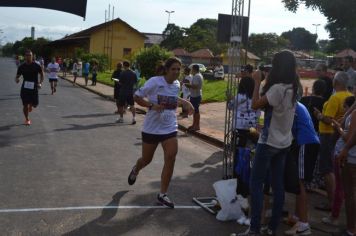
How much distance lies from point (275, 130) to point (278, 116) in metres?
0.14

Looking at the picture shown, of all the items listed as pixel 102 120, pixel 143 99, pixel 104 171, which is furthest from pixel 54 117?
pixel 143 99

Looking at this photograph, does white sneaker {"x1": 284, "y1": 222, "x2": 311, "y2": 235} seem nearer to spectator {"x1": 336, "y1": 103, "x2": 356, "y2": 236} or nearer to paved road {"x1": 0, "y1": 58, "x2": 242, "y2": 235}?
spectator {"x1": 336, "y1": 103, "x2": 356, "y2": 236}

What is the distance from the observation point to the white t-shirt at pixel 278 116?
4.91 m

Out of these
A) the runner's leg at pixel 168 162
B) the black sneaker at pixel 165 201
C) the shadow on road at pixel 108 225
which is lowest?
the shadow on road at pixel 108 225

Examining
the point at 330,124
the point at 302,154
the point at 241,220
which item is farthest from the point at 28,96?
the point at 302,154

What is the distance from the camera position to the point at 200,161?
32.1 ft

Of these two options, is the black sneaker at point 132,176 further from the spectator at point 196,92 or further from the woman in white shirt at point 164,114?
the spectator at point 196,92

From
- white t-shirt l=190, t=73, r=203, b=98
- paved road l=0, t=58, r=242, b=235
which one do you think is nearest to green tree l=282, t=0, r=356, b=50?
white t-shirt l=190, t=73, r=203, b=98

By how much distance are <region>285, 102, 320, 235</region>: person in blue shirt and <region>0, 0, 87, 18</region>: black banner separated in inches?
97.4

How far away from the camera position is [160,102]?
6.37 m

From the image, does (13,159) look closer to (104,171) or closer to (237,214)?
(104,171)

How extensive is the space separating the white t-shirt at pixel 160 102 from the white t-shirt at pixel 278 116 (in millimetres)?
1622

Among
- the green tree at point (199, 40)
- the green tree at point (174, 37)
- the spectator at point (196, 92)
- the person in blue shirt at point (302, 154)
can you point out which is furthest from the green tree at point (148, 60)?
the green tree at point (174, 37)

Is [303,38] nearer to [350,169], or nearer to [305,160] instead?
[305,160]
